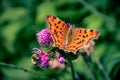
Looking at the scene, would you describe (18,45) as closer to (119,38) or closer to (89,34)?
(119,38)

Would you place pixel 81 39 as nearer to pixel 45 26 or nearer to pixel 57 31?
pixel 57 31

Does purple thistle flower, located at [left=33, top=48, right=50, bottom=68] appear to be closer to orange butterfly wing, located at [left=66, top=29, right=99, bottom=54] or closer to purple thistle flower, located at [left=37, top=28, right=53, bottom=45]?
purple thistle flower, located at [left=37, top=28, right=53, bottom=45]

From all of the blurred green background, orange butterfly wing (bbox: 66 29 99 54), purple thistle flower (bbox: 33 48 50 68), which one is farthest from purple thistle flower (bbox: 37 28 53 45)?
the blurred green background

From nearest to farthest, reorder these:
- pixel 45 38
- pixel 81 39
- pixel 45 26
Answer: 1. pixel 81 39
2. pixel 45 38
3. pixel 45 26

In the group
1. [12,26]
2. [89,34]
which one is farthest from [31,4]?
[89,34]

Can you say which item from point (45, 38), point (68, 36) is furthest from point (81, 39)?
point (45, 38)
